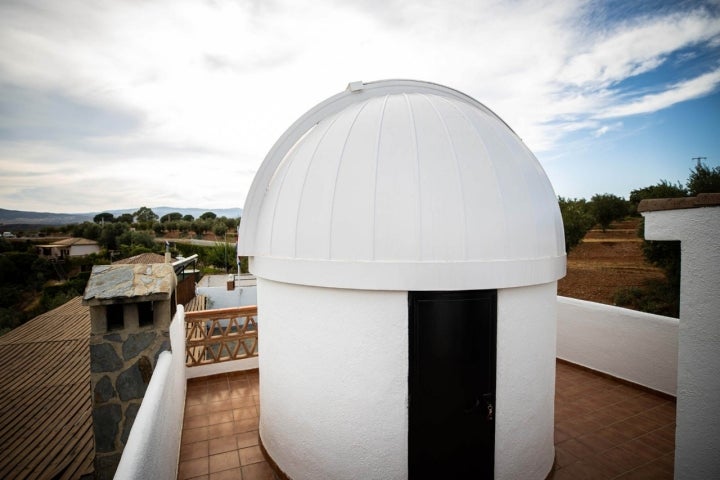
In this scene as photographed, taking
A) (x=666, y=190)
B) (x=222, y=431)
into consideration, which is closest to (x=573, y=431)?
(x=222, y=431)

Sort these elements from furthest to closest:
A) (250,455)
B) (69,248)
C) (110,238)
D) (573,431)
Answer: (110,238)
(69,248)
(573,431)
(250,455)

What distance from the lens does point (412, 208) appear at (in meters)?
3.17

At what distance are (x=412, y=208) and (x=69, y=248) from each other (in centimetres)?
5646

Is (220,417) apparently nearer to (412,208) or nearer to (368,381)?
(368,381)

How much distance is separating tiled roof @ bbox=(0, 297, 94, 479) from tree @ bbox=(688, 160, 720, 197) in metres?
19.9

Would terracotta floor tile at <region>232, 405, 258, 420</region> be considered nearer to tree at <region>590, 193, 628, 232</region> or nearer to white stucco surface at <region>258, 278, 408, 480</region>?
white stucco surface at <region>258, 278, 408, 480</region>

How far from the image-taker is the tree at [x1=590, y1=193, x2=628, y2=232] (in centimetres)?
2681

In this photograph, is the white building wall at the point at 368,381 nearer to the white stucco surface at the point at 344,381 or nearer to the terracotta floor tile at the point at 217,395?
the white stucco surface at the point at 344,381

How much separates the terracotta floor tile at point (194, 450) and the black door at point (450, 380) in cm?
279

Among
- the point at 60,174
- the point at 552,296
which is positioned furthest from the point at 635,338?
the point at 60,174

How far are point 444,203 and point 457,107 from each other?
1510mm

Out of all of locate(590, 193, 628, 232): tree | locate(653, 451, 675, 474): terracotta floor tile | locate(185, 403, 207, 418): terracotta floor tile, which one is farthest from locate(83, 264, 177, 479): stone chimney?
locate(590, 193, 628, 232): tree

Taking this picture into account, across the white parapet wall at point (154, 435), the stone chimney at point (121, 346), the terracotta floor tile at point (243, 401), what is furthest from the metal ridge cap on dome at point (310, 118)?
the terracotta floor tile at point (243, 401)

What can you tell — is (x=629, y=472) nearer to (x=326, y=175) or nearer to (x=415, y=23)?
(x=326, y=175)
